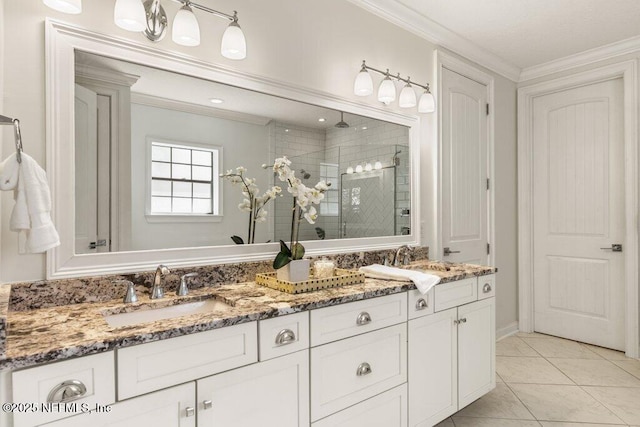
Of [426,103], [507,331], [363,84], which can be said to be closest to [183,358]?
[363,84]

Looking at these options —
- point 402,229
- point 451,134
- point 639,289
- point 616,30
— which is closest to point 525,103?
point 616,30

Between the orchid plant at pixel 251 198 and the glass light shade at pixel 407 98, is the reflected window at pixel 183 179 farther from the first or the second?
the glass light shade at pixel 407 98

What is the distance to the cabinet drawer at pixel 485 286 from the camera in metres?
2.36

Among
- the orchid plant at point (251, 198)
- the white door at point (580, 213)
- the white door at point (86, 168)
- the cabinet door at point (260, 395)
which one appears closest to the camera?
the cabinet door at point (260, 395)

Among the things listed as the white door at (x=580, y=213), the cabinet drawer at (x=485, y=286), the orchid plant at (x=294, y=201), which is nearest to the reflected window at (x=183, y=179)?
the orchid plant at (x=294, y=201)

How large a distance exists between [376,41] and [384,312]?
1.78 m

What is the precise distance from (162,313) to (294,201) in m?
0.87

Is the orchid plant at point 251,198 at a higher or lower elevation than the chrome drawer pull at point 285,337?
higher

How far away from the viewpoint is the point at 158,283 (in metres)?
1.58

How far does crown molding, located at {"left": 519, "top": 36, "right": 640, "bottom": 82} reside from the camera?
10.4 ft

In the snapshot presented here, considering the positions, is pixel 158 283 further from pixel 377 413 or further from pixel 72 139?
pixel 377 413

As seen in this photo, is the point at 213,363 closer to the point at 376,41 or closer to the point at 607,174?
the point at 376,41

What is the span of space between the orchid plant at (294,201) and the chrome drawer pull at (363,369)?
0.55 meters

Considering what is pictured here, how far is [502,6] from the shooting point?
2605mm
